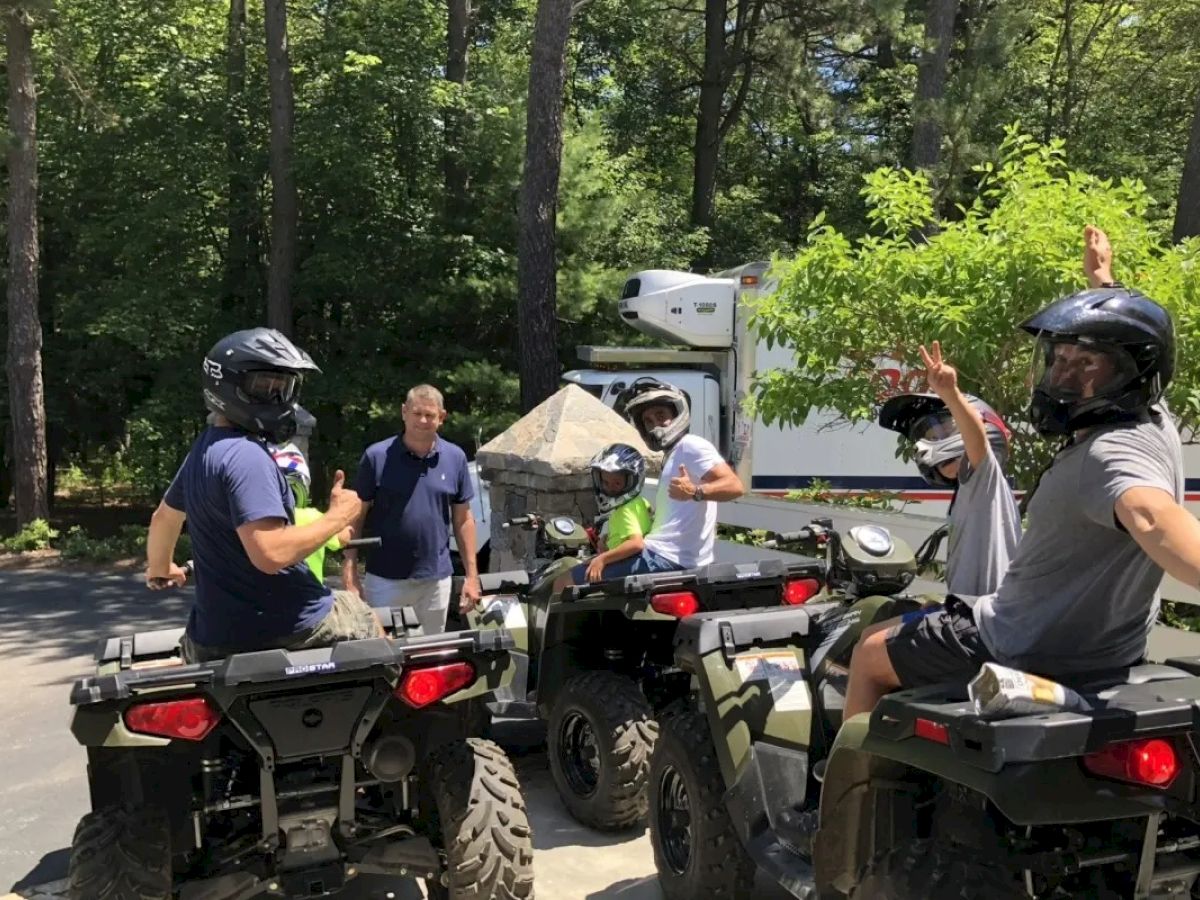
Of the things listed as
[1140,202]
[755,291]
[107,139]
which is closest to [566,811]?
[1140,202]

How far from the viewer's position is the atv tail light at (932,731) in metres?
2.34

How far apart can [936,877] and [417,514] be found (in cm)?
378

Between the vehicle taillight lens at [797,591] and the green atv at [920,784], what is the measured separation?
92 centimetres

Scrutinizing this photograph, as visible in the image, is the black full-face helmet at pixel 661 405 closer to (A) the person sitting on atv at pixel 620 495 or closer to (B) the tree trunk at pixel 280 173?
(A) the person sitting on atv at pixel 620 495

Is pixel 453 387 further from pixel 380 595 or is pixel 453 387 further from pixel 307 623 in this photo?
pixel 307 623

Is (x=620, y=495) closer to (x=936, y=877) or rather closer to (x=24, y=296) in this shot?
(x=936, y=877)

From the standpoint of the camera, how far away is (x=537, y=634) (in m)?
5.22

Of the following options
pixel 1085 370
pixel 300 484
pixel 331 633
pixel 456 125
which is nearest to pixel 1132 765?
pixel 1085 370

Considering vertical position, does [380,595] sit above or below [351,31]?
below

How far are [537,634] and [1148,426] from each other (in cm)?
332

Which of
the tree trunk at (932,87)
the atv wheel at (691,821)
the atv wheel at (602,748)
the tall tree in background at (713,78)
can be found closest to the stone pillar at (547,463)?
the atv wheel at (602,748)

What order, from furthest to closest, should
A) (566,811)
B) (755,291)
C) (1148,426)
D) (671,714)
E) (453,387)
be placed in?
(453,387), (755,291), (566,811), (671,714), (1148,426)

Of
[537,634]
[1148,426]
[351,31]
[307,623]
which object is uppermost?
[351,31]

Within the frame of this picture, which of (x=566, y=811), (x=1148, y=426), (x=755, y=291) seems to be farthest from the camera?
(x=755, y=291)
